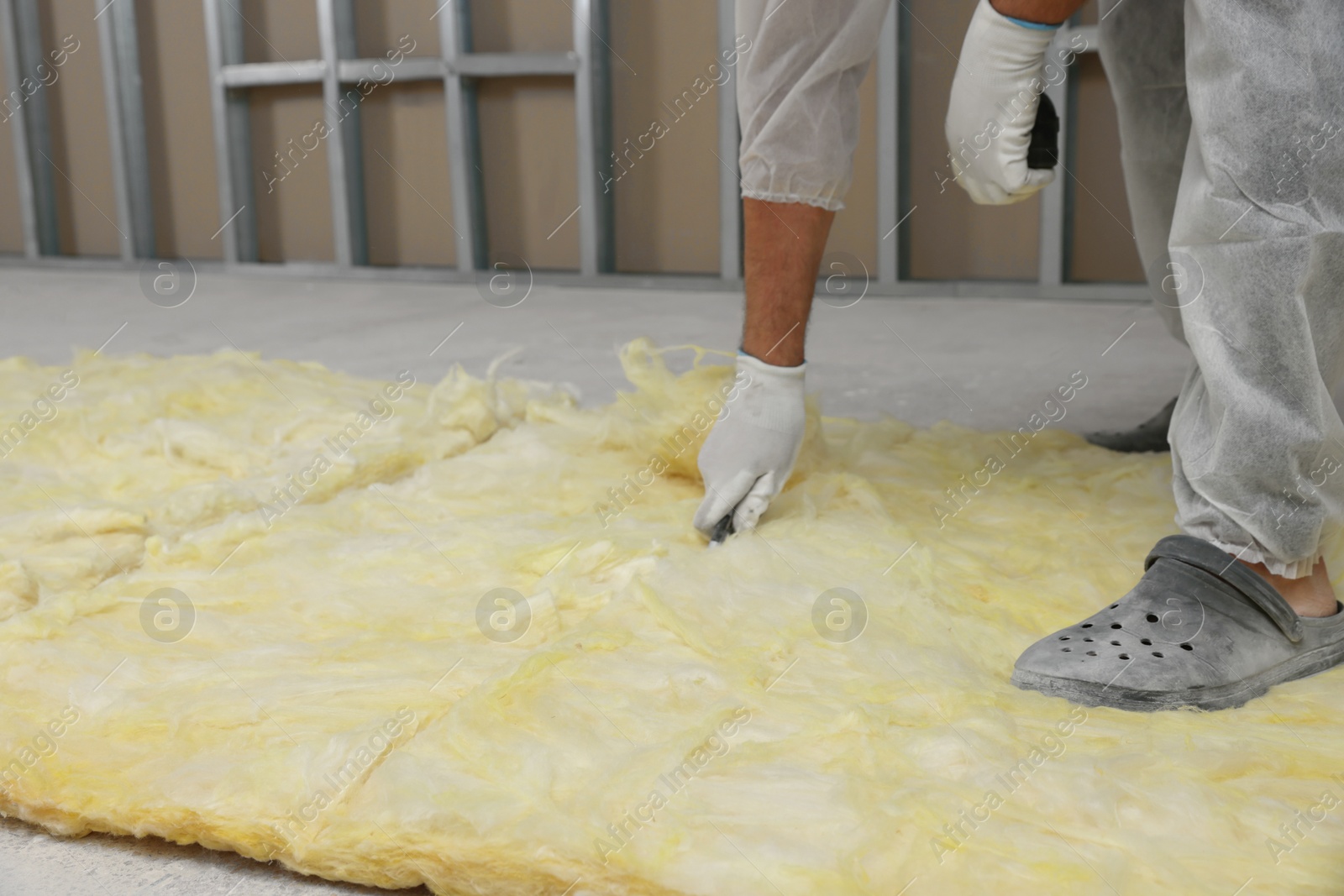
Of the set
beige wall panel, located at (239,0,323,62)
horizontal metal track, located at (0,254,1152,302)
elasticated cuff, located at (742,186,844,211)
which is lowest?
horizontal metal track, located at (0,254,1152,302)

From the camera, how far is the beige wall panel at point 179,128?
16.7 feet

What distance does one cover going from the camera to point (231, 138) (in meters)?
4.95

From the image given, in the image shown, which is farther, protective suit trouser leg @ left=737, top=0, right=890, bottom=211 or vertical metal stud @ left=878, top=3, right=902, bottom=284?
vertical metal stud @ left=878, top=3, right=902, bottom=284

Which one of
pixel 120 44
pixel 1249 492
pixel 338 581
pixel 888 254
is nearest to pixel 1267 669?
pixel 1249 492

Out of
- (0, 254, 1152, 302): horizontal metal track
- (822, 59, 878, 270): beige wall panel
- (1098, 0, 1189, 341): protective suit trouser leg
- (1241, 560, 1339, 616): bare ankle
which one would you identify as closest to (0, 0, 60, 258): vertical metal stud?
(0, 254, 1152, 302): horizontal metal track

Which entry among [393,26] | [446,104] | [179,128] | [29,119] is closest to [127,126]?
[179,128]

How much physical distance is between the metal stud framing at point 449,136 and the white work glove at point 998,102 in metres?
2.19

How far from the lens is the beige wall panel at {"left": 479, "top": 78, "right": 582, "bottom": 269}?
14.8 feet

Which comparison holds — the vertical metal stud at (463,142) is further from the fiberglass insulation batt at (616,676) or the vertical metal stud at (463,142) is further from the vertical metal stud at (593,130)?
the fiberglass insulation batt at (616,676)

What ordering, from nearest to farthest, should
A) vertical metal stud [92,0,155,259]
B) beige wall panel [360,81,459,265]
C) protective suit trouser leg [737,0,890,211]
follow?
1. protective suit trouser leg [737,0,890,211]
2. beige wall panel [360,81,459,265]
3. vertical metal stud [92,0,155,259]

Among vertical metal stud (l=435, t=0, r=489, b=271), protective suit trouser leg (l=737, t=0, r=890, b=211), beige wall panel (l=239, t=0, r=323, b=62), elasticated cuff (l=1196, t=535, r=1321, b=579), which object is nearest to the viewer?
elasticated cuff (l=1196, t=535, r=1321, b=579)

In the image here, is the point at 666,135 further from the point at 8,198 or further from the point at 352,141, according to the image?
the point at 8,198

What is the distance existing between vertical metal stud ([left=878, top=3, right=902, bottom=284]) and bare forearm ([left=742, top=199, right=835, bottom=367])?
98.2 inches

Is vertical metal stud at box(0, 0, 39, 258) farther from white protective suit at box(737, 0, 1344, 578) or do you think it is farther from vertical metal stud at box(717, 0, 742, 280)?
white protective suit at box(737, 0, 1344, 578)
